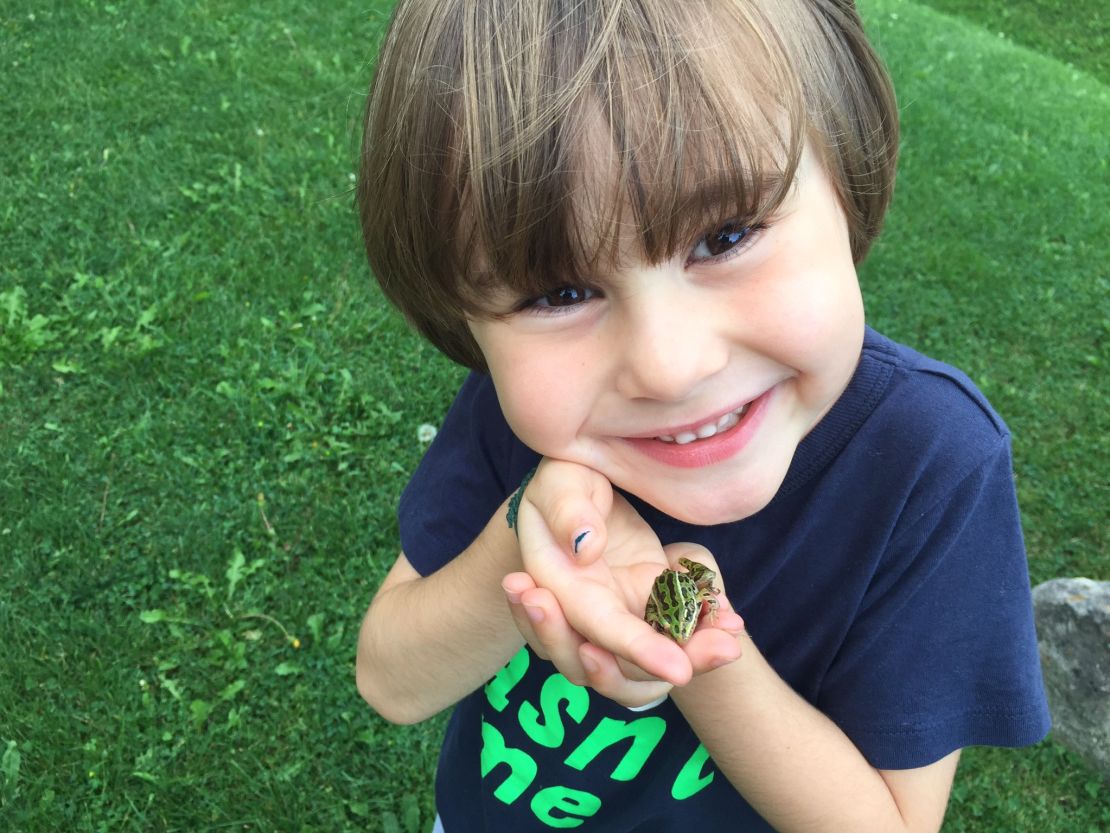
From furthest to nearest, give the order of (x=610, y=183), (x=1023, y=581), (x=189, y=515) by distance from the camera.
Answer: (x=189, y=515) → (x=1023, y=581) → (x=610, y=183)

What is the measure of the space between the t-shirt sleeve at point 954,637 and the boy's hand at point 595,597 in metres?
0.42

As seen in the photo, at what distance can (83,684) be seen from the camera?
164 inches

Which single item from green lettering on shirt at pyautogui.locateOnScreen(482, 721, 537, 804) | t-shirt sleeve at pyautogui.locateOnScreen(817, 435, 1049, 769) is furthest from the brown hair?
green lettering on shirt at pyautogui.locateOnScreen(482, 721, 537, 804)

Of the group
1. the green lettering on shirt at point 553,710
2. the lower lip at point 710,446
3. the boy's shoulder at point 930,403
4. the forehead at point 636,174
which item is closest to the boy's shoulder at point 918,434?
the boy's shoulder at point 930,403

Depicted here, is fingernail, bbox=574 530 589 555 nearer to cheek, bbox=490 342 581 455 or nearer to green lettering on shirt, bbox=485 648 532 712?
cheek, bbox=490 342 581 455

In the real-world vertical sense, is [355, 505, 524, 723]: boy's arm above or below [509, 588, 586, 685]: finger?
below

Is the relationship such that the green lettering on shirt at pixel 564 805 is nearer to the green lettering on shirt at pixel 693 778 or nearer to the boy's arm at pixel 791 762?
the green lettering on shirt at pixel 693 778

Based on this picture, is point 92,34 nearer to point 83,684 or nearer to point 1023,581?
point 83,684

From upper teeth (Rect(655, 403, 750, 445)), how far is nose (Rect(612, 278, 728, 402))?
0.15 metres

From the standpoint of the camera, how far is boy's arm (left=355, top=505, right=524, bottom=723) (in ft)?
6.09

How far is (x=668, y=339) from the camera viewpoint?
1.40 m

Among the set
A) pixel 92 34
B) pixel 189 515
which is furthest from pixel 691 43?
pixel 92 34

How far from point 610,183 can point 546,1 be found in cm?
29

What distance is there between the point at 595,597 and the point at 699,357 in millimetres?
408
